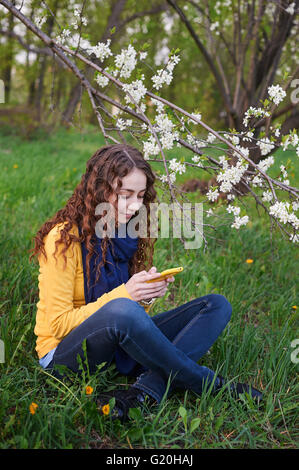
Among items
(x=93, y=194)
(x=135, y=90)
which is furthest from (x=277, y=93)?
(x=93, y=194)

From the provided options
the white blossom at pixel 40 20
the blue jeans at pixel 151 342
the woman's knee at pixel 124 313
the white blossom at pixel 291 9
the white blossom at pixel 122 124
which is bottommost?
the blue jeans at pixel 151 342

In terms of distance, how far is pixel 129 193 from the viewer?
1.71 meters

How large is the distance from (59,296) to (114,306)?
0.78 ft

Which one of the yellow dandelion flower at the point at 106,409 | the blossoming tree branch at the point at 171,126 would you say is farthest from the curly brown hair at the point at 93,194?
the yellow dandelion flower at the point at 106,409

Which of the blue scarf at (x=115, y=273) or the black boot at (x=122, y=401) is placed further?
the blue scarf at (x=115, y=273)

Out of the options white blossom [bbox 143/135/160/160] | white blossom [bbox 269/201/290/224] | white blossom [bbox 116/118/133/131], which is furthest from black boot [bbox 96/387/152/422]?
white blossom [bbox 116/118/133/131]

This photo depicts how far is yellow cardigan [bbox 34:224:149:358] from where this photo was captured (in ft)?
5.17

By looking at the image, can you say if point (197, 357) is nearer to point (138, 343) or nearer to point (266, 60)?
point (138, 343)

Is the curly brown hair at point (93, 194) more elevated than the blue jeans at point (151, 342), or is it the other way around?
the curly brown hair at point (93, 194)

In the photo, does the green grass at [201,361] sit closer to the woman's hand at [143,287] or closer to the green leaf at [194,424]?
the green leaf at [194,424]

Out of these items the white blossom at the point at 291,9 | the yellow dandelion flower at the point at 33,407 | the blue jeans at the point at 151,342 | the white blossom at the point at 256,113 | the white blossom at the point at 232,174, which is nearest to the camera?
the yellow dandelion flower at the point at 33,407

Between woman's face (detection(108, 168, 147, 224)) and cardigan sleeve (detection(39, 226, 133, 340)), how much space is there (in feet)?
0.82

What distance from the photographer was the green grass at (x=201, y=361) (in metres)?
1.44

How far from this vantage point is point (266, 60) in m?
4.13
